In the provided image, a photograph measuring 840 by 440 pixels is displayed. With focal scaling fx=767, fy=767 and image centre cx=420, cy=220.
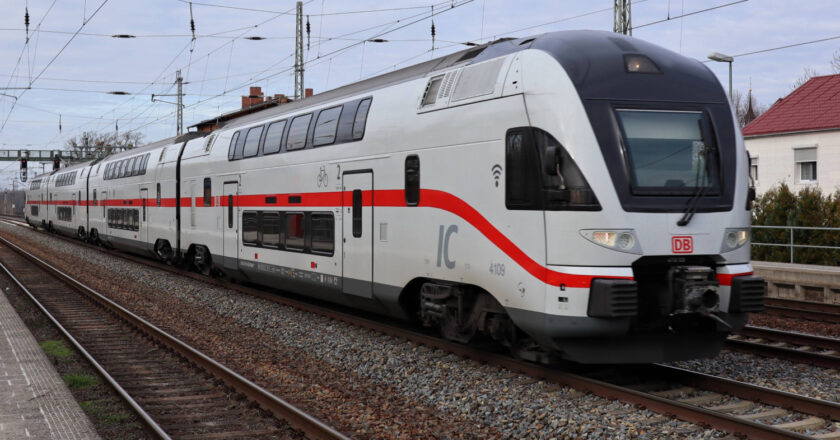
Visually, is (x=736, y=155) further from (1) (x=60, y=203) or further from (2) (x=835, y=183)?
(1) (x=60, y=203)

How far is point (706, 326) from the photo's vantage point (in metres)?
7.75

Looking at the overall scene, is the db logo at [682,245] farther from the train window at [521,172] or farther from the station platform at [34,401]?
the station platform at [34,401]

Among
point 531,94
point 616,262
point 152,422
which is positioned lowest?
point 152,422

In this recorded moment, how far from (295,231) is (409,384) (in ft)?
17.6

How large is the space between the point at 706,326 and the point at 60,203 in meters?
38.6

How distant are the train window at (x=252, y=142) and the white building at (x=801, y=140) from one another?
733 inches

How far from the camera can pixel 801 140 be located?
27109 millimetres

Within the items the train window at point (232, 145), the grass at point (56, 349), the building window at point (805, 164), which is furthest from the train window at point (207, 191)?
the building window at point (805, 164)

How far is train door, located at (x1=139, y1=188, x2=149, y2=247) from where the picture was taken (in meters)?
22.6

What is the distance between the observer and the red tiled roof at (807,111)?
1051 inches

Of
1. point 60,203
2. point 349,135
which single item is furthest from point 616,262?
point 60,203

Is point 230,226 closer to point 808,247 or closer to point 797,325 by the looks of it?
point 797,325

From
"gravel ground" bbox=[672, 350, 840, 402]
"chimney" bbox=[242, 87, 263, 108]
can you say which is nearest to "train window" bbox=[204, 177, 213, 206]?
"gravel ground" bbox=[672, 350, 840, 402]

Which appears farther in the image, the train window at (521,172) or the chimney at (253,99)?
the chimney at (253,99)
